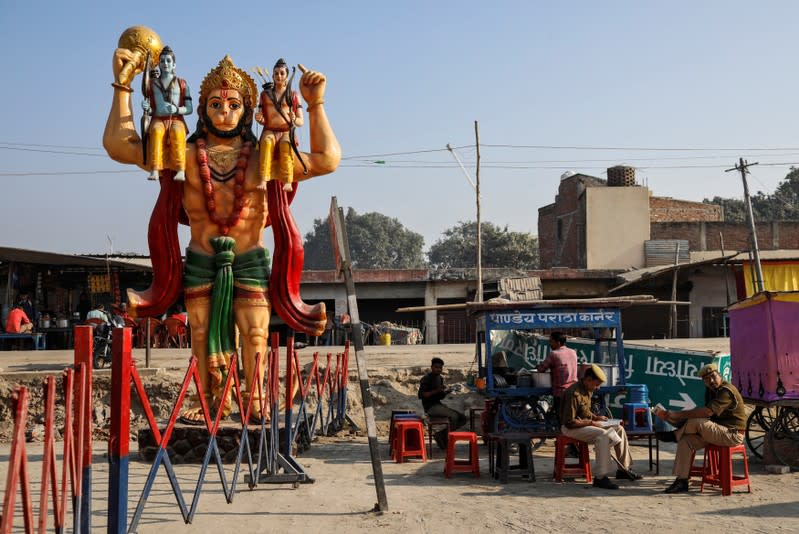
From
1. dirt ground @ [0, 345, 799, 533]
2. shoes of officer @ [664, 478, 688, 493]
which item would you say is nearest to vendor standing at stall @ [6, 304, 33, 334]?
dirt ground @ [0, 345, 799, 533]

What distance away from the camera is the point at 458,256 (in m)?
68.4

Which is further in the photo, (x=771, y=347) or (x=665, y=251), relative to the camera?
(x=665, y=251)

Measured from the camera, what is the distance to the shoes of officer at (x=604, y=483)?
30.3 feet

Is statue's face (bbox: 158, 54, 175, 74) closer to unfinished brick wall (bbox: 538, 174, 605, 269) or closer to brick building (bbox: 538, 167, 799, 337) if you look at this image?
brick building (bbox: 538, 167, 799, 337)

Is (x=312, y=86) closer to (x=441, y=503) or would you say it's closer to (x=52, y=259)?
(x=441, y=503)

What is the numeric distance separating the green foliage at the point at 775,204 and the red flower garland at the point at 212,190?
49.4 m

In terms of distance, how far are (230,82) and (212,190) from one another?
4.76 feet

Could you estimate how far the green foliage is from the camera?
5744cm

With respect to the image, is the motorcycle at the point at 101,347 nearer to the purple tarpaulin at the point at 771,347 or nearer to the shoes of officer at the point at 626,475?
the shoes of officer at the point at 626,475

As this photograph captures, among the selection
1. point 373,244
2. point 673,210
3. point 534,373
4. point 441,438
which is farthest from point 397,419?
point 373,244

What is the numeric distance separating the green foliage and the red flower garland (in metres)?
49.4

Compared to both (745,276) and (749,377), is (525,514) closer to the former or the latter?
(749,377)

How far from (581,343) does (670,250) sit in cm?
2359

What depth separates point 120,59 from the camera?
11578 mm
